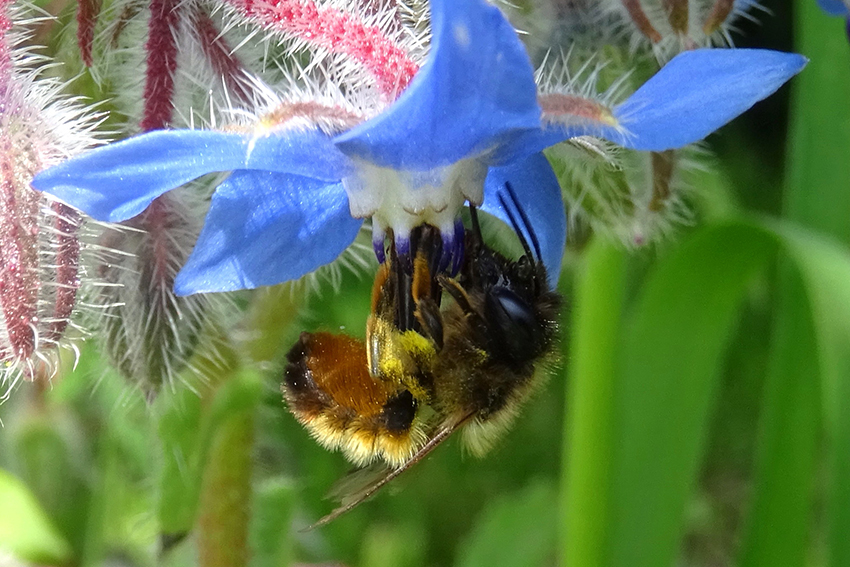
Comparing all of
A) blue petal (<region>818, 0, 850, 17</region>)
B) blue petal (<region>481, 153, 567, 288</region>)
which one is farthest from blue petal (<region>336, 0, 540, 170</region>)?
blue petal (<region>818, 0, 850, 17</region>)

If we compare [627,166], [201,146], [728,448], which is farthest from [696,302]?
[728,448]

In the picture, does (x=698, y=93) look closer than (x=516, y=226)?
Yes

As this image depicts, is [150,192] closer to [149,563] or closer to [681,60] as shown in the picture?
[681,60]

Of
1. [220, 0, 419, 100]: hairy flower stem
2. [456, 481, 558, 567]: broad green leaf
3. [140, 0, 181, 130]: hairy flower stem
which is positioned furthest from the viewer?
[456, 481, 558, 567]: broad green leaf

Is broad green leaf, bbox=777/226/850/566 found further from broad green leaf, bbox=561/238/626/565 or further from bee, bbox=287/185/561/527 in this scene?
bee, bbox=287/185/561/527

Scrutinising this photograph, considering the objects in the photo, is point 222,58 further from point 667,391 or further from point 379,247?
point 667,391

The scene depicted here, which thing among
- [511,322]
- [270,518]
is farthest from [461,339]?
[270,518]

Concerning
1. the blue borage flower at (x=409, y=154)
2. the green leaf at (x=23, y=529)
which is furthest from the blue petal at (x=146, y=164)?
the green leaf at (x=23, y=529)
